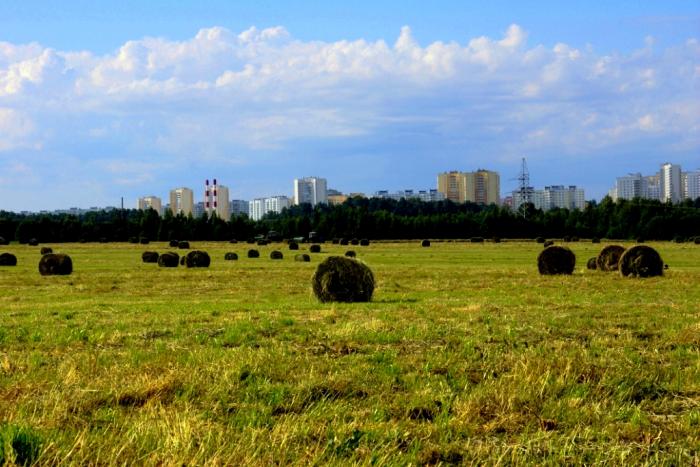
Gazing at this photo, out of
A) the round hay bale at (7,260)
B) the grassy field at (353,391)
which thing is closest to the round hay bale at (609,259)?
the grassy field at (353,391)

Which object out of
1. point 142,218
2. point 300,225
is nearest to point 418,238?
point 300,225


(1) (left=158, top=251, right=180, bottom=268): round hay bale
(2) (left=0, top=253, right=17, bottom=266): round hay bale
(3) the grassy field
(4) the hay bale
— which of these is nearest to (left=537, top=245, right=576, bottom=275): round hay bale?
(4) the hay bale

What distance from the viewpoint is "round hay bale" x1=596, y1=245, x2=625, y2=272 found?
4398cm

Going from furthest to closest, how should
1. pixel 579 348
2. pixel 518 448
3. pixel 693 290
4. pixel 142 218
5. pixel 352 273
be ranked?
pixel 142 218, pixel 693 290, pixel 352 273, pixel 579 348, pixel 518 448

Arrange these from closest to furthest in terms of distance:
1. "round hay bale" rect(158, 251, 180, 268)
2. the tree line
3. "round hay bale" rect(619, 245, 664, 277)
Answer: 1. "round hay bale" rect(619, 245, 664, 277)
2. "round hay bale" rect(158, 251, 180, 268)
3. the tree line

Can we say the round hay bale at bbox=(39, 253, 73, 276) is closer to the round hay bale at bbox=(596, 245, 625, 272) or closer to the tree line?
the round hay bale at bbox=(596, 245, 625, 272)

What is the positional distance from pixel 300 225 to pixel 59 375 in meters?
160

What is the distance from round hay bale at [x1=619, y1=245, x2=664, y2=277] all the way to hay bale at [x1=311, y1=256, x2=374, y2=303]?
694 inches

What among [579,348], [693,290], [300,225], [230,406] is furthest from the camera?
[300,225]

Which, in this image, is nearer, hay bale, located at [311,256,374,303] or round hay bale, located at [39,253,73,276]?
hay bale, located at [311,256,374,303]

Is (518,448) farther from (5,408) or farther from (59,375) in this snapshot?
(59,375)

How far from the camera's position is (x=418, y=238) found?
157250 millimetres

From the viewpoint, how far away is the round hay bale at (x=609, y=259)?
144 ft

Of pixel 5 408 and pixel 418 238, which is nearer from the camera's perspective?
pixel 5 408
